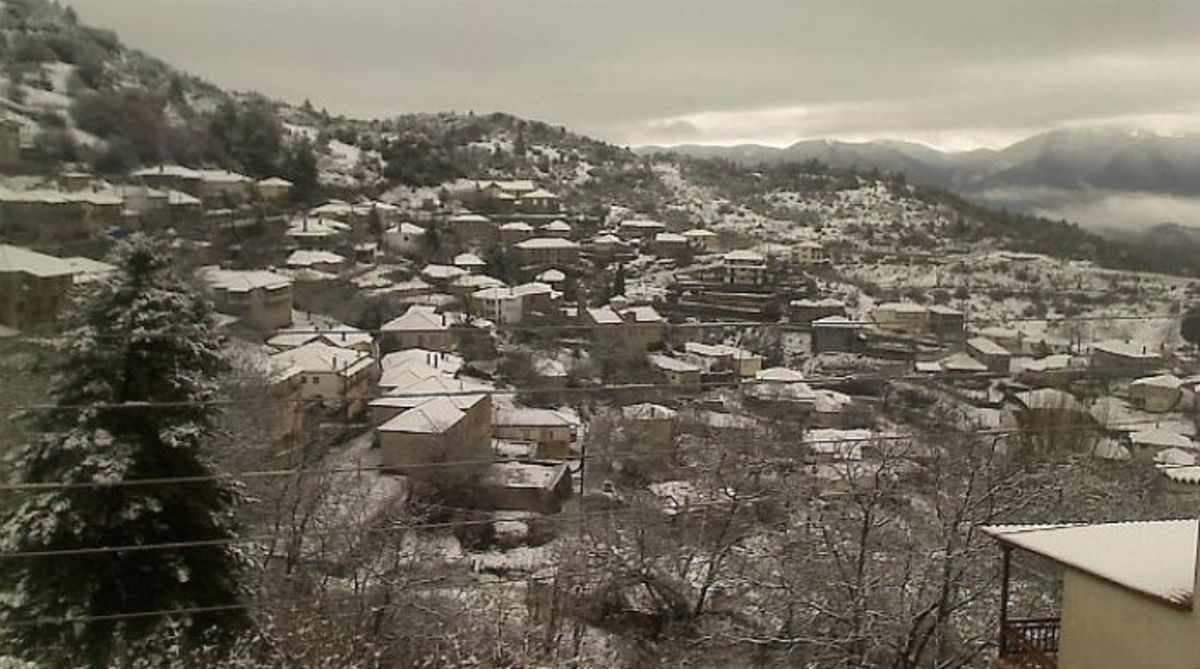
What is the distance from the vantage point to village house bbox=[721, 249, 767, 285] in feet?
50.4

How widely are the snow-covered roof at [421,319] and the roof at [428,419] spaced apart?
5.25 feet

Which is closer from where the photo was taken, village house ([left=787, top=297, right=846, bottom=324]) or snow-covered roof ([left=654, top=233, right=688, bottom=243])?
village house ([left=787, top=297, right=846, bottom=324])

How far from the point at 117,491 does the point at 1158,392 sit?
802cm

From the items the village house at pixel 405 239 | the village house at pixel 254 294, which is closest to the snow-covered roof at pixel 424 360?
the village house at pixel 254 294

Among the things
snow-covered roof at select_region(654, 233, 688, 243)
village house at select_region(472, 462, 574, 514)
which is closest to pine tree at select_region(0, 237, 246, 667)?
village house at select_region(472, 462, 574, 514)

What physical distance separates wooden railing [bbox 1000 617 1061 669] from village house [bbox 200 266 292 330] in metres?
8.87

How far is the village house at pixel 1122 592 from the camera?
2.22 meters

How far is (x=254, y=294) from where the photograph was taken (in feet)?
40.7

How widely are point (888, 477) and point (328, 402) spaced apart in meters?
5.57

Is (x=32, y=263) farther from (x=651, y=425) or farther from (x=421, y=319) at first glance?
Answer: (x=651, y=425)

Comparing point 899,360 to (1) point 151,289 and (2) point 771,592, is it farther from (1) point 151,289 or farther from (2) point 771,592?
(1) point 151,289

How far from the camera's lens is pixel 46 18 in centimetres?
2184

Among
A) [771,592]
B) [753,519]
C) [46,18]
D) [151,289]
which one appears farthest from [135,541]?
[46,18]

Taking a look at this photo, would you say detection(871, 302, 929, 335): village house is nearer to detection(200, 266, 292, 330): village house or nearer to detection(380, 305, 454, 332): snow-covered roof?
detection(380, 305, 454, 332): snow-covered roof
